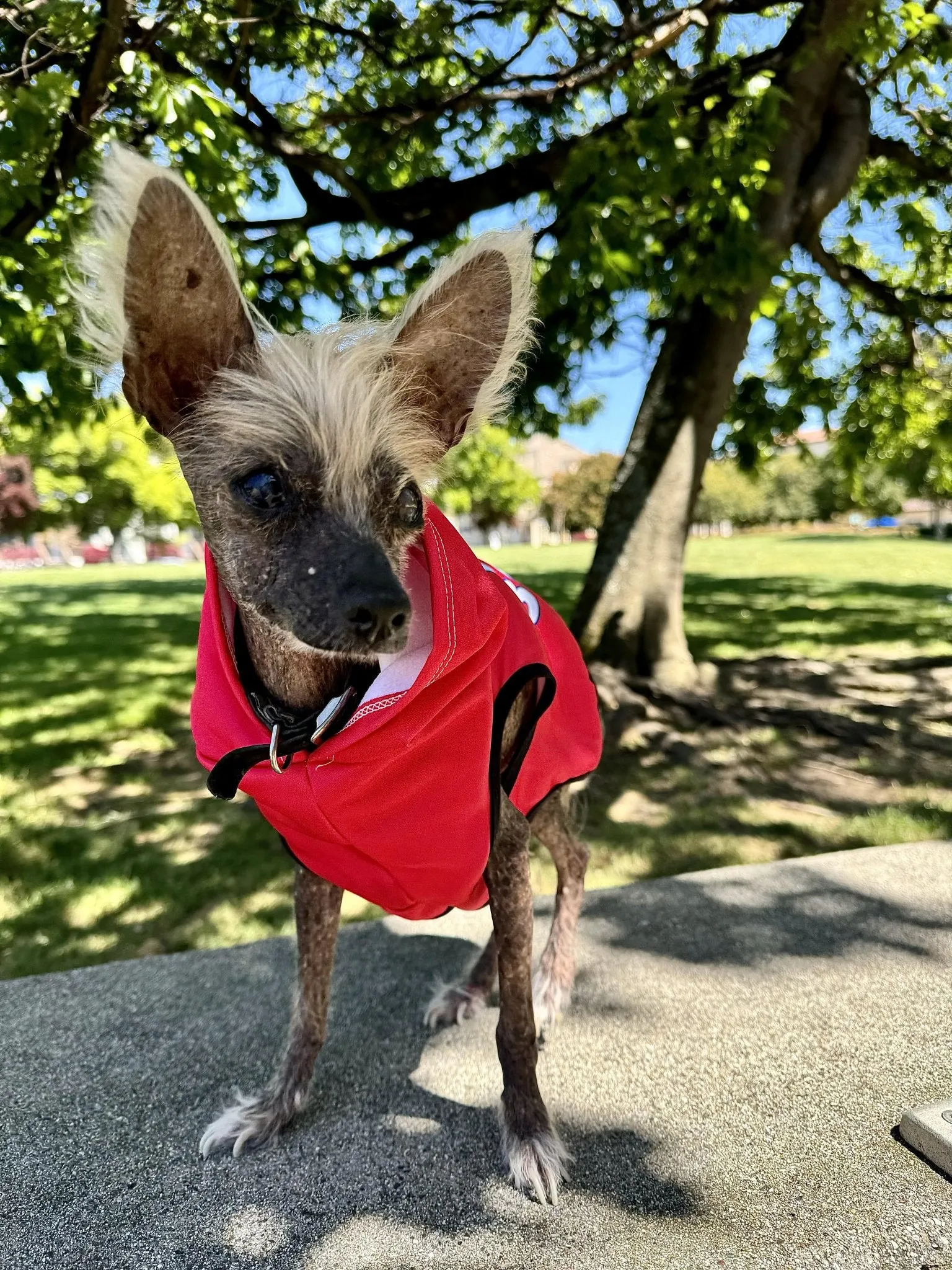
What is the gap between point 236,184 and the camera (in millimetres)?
4172

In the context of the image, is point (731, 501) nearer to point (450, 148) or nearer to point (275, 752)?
point (450, 148)

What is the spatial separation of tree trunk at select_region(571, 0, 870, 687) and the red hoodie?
188 inches

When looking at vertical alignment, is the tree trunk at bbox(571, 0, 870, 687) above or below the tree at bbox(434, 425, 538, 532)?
below

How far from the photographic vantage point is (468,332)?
201 centimetres

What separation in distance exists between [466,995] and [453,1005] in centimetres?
6

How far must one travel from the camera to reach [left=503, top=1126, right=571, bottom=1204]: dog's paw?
2.07m

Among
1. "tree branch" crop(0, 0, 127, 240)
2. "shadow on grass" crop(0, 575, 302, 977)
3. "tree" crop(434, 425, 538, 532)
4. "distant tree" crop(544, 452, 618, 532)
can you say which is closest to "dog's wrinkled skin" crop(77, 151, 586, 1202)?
"shadow on grass" crop(0, 575, 302, 977)

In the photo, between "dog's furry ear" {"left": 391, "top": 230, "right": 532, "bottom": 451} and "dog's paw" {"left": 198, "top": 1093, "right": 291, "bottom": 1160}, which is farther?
"dog's paw" {"left": 198, "top": 1093, "right": 291, "bottom": 1160}

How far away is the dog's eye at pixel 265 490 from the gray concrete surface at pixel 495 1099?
1.75 metres

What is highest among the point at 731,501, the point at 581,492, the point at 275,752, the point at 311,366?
the point at 581,492

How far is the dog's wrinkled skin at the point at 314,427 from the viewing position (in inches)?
64.3

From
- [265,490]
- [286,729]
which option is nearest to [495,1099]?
[286,729]

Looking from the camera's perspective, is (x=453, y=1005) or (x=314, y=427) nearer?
(x=314, y=427)

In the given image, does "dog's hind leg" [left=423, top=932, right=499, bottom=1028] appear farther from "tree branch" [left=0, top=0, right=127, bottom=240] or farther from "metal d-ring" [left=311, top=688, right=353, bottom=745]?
"tree branch" [left=0, top=0, right=127, bottom=240]
